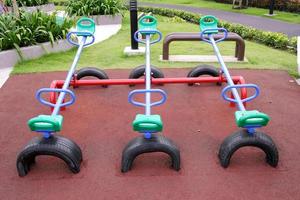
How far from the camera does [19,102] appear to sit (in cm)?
495

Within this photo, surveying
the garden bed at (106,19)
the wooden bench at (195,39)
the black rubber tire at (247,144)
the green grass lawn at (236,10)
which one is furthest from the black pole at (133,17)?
the green grass lawn at (236,10)

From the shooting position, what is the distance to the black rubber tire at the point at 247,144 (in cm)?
329


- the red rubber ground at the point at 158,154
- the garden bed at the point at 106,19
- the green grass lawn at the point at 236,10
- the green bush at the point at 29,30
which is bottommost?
the red rubber ground at the point at 158,154

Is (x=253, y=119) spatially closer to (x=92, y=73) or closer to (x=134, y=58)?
(x=92, y=73)

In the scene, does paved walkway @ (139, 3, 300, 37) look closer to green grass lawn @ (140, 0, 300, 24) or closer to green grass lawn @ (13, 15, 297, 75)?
green grass lawn @ (140, 0, 300, 24)

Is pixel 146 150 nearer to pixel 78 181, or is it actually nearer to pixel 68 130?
pixel 78 181

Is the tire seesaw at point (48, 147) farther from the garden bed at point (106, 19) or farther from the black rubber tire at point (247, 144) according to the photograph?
the garden bed at point (106, 19)

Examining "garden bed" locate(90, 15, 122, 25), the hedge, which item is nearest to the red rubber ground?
"garden bed" locate(90, 15, 122, 25)

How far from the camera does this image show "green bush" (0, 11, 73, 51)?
6520 mm

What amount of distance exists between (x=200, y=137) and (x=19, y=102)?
265 centimetres

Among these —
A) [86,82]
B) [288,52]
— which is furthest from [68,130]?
[288,52]

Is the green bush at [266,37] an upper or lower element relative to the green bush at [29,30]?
lower

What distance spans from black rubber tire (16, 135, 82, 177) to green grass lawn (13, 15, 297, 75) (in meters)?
3.23

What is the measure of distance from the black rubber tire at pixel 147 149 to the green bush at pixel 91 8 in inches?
312
